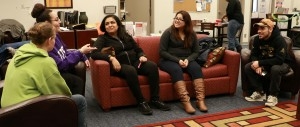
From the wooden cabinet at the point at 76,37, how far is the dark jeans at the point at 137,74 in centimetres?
239

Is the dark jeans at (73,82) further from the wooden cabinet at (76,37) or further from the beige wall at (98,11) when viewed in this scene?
the beige wall at (98,11)

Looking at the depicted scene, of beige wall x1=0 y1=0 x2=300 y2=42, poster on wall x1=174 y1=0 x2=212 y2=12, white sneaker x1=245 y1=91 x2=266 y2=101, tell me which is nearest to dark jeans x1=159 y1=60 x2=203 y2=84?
white sneaker x1=245 y1=91 x2=266 y2=101

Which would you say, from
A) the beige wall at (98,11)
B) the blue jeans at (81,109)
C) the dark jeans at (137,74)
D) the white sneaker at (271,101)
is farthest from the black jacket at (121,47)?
the beige wall at (98,11)

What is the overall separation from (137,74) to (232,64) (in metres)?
1.17

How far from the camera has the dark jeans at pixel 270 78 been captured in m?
3.27

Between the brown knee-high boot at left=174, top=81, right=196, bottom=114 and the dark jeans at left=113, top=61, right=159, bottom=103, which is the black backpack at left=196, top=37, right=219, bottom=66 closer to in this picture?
the brown knee-high boot at left=174, top=81, right=196, bottom=114

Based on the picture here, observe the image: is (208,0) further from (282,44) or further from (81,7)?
(282,44)

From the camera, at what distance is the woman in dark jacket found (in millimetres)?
3059

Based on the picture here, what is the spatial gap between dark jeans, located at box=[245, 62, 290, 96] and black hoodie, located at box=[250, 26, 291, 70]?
0.24 feet

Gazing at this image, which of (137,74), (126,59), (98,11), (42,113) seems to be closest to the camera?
(42,113)

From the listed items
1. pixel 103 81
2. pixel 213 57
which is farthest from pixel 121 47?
pixel 213 57

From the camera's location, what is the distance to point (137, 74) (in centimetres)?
315

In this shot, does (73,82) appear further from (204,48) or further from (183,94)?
(204,48)

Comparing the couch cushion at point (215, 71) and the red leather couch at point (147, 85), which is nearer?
the red leather couch at point (147, 85)
